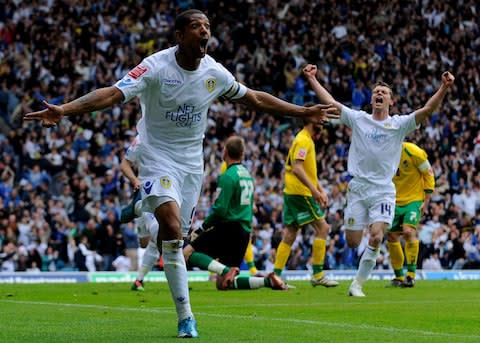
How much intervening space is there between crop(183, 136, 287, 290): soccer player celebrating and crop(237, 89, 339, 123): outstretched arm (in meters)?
5.89

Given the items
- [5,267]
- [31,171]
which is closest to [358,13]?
[31,171]

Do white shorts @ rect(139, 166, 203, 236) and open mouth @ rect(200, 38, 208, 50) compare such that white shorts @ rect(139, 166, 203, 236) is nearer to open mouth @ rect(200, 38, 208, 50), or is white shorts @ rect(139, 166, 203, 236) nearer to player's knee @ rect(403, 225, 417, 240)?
open mouth @ rect(200, 38, 208, 50)

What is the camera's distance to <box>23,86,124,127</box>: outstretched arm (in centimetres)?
746

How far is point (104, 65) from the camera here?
101ft

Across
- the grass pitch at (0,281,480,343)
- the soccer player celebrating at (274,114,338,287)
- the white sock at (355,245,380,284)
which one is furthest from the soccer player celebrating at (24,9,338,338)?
the soccer player celebrating at (274,114,338,287)

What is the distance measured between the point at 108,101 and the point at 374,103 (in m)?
6.56

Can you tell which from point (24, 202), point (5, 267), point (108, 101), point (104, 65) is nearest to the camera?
point (108, 101)

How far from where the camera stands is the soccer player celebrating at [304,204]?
15.5 m

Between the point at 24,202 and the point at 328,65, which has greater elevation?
the point at 328,65


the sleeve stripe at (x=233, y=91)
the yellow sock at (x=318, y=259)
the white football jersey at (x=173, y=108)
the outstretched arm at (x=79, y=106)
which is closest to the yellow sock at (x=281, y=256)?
the yellow sock at (x=318, y=259)

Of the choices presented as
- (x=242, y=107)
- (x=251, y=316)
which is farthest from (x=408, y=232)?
(x=242, y=107)

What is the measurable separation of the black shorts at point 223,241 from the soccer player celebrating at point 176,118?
6116 millimetres

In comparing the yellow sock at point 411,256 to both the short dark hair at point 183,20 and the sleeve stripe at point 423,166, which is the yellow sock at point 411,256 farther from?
the short dark hair at point 183,20

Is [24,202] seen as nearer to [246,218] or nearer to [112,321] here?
[246,218]
